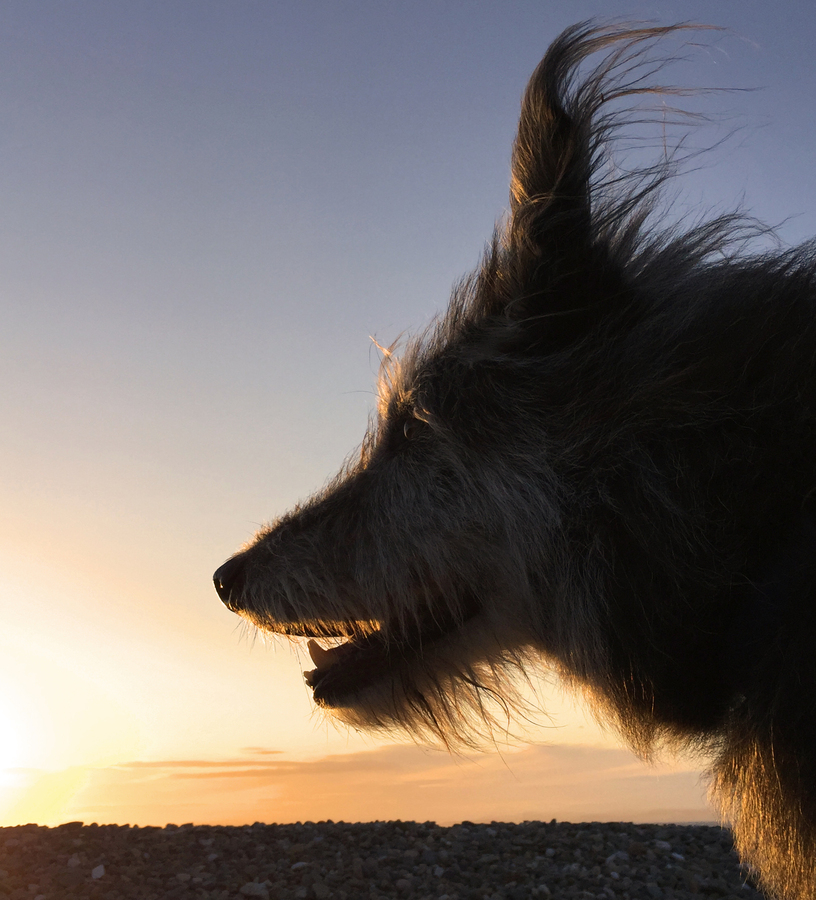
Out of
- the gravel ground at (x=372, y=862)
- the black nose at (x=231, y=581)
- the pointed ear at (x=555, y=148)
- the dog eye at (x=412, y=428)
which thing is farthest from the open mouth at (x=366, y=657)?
the gravel ground at (x=372, y=862)

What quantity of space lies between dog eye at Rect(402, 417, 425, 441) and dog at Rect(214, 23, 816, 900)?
0.03 ft

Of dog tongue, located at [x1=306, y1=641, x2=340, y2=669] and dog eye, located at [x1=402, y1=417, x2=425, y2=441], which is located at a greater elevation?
dog eye, located at [x1=402, y1=417, x2=425, y2=441]

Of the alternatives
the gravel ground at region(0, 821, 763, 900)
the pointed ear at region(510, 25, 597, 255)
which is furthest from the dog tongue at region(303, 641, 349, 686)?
the gravel ground at region(0, 821, 763, 900)

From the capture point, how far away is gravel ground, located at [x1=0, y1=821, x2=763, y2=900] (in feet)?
18.7

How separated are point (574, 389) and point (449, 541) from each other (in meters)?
0.63

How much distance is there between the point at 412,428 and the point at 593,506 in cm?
82

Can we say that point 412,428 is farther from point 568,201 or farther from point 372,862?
point 372,862

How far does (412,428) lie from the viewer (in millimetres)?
3205

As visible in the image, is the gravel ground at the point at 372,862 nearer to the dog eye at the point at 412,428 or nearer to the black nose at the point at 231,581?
the black nose at the point at 231,581

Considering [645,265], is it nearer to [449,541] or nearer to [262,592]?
[449,541]

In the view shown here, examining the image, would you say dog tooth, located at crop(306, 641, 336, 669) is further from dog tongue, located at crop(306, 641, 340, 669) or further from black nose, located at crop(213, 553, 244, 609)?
black nose, located at crop(213, 553, 244, 609)

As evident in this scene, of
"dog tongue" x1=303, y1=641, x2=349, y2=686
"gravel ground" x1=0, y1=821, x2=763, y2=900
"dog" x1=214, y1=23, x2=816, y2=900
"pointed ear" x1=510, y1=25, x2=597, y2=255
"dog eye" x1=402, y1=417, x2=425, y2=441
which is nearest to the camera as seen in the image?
"dog" x1=214, y1=23, x2=816, y2=900

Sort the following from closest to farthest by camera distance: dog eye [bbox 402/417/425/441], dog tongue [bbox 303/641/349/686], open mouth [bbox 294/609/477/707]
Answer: open mouth [bbox 294/609/477/707]
dog eye [bbox 402/417/425/441]
dog tongue [bbox 303/641/349/686]

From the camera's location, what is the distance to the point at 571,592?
2625 millimetres
